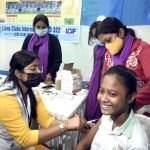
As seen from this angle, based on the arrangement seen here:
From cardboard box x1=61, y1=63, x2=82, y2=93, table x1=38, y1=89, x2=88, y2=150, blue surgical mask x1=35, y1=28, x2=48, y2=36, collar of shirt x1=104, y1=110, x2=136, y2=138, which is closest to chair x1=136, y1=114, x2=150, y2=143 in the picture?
collar of shirt x1=104, y1=110, x2=136, y2=138

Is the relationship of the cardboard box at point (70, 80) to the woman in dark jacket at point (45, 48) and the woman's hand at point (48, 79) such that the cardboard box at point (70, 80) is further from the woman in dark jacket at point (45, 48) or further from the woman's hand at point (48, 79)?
the woman in dark jacket at point (45, 48)

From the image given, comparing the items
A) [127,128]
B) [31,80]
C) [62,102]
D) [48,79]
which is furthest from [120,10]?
[127,128]

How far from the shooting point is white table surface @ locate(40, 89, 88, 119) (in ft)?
6.87

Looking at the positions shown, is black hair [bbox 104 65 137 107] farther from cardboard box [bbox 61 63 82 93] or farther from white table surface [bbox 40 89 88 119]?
cardboard box [bbox 61 63 82 93]

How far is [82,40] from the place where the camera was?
4051 millimetres

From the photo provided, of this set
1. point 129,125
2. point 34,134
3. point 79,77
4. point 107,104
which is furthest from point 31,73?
point 79,77

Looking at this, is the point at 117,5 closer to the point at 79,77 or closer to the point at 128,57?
the point at 79,77

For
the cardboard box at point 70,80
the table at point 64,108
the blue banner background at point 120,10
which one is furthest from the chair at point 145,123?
the blue banner background at point 120,10

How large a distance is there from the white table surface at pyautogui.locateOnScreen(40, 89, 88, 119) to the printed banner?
1579mm

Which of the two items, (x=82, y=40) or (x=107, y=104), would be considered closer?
(x=107, y=104)

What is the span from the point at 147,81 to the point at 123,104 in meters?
0.62

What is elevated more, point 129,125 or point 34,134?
point 129,125

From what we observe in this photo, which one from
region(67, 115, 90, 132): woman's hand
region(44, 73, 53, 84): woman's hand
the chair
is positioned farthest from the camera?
region(44, 73, 53, 84): woman's hand

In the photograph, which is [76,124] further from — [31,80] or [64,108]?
[64,108]
